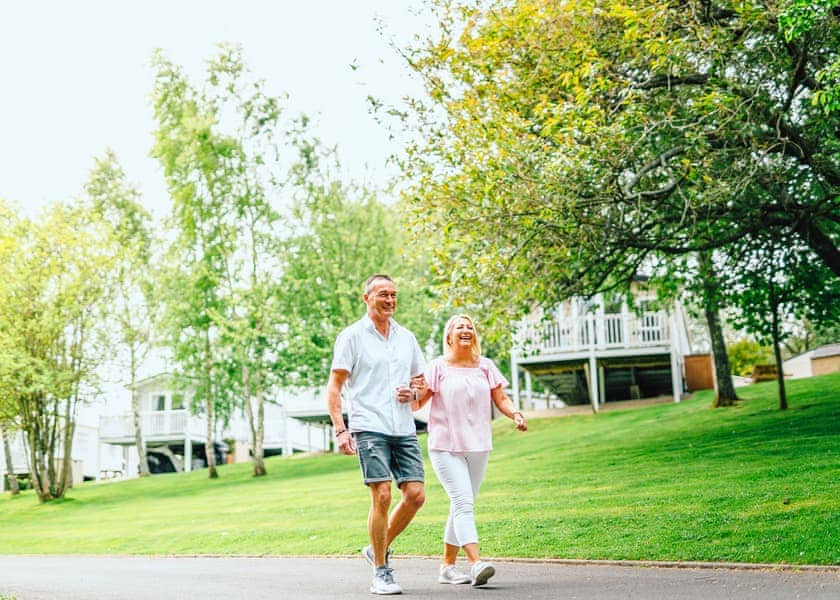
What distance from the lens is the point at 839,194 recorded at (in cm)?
1359

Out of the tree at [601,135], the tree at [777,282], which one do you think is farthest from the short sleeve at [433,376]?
the tree at [777,282]

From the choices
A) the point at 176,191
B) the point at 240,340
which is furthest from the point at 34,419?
the point at 176,191

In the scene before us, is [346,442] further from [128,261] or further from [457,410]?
[128,261]

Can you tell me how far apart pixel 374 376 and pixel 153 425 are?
1789 inches

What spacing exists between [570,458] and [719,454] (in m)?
3.91

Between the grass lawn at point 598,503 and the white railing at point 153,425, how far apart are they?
20.2 metres

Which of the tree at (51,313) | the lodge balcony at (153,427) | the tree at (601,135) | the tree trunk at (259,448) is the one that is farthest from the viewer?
the lodge balcony at (153,427)

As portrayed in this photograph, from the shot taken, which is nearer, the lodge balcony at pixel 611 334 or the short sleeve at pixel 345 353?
the short sleeve at pixel 345 353

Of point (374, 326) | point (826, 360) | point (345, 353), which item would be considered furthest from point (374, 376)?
point (826, 360)

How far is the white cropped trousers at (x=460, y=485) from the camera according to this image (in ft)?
23.7

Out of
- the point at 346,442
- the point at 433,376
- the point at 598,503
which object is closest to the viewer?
the point at 346,442

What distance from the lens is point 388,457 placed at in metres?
7.09

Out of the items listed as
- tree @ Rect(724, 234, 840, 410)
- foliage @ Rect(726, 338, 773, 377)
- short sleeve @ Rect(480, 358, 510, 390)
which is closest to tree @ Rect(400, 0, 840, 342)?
tree @ Rect(724, 234, 840, 410)

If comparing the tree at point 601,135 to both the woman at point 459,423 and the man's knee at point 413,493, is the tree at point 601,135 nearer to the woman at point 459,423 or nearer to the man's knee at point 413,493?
the woman at point 459,423
